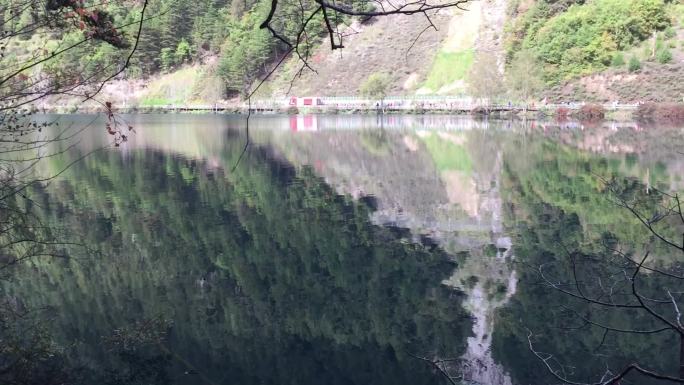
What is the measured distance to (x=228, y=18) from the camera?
9231 cm

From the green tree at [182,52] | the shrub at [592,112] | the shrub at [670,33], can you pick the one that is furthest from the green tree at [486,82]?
the green tree at [182,52]

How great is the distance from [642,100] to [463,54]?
24752 mm

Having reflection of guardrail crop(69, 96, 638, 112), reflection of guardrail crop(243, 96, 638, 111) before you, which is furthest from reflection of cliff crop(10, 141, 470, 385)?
reflection of guardrail crop(69, 96, 638, 112)

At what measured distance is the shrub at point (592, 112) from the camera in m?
53.0

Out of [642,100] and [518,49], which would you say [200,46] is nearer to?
[518,49]

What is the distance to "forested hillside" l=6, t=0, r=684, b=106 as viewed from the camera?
56.9 metres

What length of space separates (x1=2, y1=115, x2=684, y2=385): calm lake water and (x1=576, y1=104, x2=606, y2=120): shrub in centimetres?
2811

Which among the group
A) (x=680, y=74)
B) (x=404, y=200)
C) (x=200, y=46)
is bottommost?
(x=404, y=200)

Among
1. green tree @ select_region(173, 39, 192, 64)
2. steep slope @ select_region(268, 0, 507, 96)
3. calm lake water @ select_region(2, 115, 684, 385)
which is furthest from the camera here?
green tree @ select_region(173, 39, 192, 64)

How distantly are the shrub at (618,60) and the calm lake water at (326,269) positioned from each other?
114ft

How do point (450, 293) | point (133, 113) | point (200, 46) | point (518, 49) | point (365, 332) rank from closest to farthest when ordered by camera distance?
point (365, 332) → point (450, 293) → point (518, 49) → point (133, 113) → point (200, 46)

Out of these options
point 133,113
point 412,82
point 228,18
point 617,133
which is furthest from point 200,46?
point 617,133

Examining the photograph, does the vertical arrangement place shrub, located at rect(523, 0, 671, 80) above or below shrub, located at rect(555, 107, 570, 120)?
above

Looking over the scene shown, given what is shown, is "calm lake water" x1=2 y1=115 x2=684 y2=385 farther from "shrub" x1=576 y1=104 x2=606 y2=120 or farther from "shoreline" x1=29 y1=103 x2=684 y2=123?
"shrub" x1=576 y1=104 x2=606 y2=120
